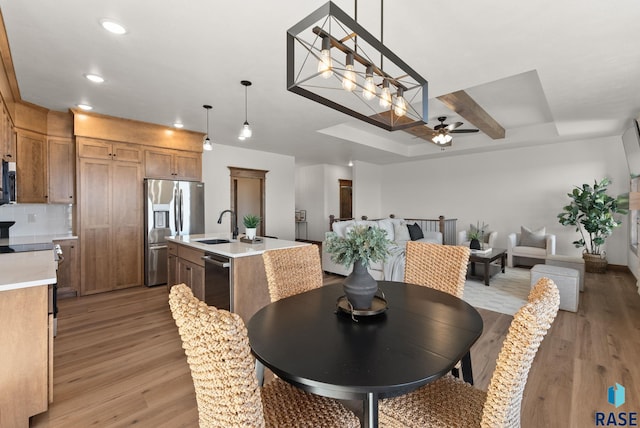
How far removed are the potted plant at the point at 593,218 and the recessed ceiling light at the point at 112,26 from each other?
6.73 m

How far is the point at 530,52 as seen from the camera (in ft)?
7.70

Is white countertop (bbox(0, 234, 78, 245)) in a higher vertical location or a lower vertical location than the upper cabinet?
lower

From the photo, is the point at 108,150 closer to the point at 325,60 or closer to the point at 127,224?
the point at 127,224

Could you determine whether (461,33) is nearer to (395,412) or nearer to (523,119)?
(395,412)

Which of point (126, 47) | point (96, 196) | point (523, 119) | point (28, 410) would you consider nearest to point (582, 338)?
point (523, 119)

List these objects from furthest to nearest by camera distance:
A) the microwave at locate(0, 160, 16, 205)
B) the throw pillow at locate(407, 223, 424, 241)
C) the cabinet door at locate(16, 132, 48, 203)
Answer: the throw pillow at locate(407, 223, 424, 241), the cabinet door at locate(16, 132, 48, 203), the microwave at locate(0, 160, 16, 205)

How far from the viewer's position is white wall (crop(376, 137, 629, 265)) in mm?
5414

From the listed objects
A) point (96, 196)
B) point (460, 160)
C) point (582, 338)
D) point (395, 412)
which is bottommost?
point (582, 338)

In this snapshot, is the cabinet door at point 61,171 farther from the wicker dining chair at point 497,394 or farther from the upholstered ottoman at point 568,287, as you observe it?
the upholstered ottoman at point 568,287

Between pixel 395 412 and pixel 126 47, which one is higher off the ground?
pixel 126 47

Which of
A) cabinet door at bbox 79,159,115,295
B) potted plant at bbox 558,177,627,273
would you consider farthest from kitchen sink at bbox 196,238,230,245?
potted plant at bbox 558,177,627,273

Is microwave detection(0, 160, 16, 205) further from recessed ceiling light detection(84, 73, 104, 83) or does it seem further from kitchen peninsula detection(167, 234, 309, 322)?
kitchen peninsula detection(167, 234, 309, 322)

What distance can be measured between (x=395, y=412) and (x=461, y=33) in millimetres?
2397

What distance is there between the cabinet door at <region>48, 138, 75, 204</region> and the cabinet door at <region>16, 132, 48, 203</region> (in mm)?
70
